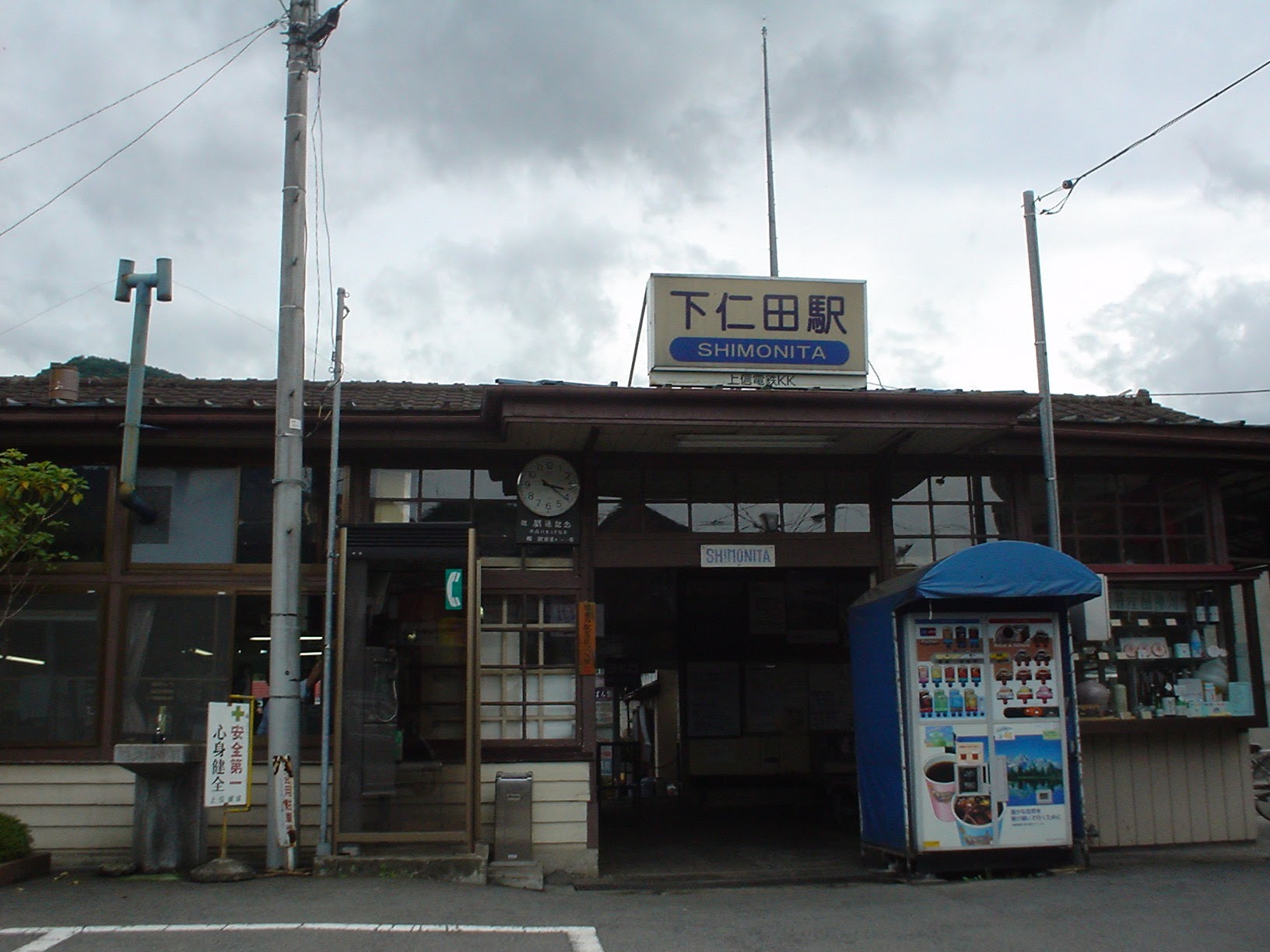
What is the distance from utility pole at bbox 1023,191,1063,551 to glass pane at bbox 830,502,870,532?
68.0 inches

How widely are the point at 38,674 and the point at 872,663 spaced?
7500 mm

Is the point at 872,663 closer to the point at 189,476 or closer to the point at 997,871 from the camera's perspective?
the point at 997,871

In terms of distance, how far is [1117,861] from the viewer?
1054cm

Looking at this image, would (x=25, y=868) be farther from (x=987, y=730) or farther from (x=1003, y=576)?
(x=1003, y=576)

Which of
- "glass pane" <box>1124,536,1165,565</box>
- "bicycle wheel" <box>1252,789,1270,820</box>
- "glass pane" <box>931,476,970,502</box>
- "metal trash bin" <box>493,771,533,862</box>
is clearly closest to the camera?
"metal trash bin" <box>493,771,533,862</box>

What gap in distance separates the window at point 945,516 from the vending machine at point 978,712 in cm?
142

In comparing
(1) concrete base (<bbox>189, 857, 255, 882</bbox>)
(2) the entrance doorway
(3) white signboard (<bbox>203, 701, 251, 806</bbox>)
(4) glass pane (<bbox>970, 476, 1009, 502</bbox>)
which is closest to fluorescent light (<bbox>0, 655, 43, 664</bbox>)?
(3) white signboard (<bbox>203, 701, 251, 806</bbox>)

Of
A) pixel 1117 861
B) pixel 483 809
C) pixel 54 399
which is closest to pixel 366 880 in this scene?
pixel 483 809

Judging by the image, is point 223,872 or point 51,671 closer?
point 223,872

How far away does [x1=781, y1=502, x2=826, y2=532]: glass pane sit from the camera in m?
11.4

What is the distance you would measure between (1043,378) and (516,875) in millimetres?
6494

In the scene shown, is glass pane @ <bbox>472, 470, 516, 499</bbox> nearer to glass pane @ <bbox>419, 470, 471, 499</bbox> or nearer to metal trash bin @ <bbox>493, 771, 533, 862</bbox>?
glass pane @ <bbox>419, 470, 471, 499</bbox>

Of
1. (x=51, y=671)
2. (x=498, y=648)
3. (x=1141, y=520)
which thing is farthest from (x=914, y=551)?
(x=51, y=671)

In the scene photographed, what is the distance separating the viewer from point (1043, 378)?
10.8m
